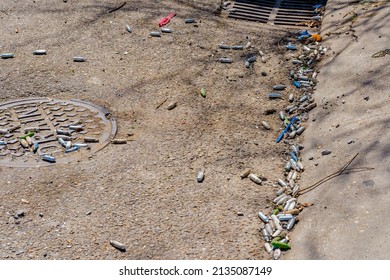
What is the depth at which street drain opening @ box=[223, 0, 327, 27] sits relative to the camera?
8.82 m

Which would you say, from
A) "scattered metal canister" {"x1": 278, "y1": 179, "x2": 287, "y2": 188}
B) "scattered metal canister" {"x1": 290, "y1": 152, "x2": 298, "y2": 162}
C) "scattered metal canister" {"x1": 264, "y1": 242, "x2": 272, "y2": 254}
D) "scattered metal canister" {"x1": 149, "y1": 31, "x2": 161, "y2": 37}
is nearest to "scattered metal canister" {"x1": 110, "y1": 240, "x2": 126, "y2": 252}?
"scattered metal canister" {"x1": 264, "y1": 242, "x2": 272, "y2": 254}

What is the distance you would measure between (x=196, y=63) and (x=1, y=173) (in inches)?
109

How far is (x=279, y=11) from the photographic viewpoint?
9086mm

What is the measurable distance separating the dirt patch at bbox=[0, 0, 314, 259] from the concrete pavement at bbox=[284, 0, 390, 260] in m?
0.38

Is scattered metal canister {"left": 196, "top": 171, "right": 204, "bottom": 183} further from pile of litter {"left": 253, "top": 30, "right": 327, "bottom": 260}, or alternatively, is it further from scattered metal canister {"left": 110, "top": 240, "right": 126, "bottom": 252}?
scattered metal canister {"left": 110, "top": 240, "right": 126, "bottom": 252}

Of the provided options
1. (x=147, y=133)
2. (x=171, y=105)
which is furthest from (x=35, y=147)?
(x=171, y=105)

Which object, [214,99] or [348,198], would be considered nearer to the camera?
[348,198]

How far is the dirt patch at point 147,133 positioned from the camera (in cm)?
503

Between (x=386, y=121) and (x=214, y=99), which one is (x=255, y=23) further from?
(x=386, y=121)

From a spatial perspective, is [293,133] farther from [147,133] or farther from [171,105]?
[147,133]

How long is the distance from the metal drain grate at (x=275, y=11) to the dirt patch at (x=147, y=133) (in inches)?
10.8

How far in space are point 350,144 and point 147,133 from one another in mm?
1854

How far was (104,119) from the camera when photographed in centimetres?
661

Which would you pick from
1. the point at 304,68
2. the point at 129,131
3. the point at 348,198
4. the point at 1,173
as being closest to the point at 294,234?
the point at 348,198
